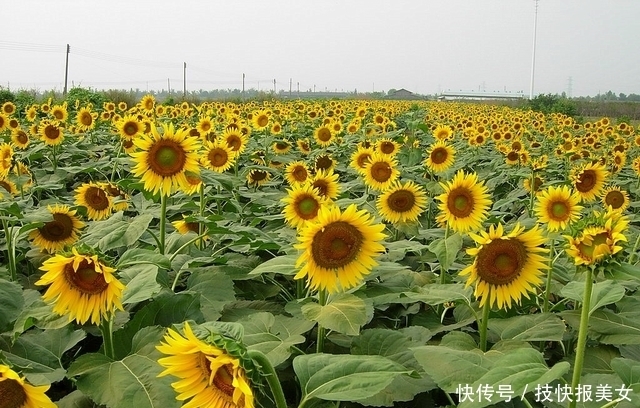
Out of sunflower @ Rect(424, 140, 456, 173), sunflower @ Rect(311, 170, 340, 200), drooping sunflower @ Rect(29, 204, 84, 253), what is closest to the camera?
drooping sunflower @ Rect(29, 204, 84, 253)

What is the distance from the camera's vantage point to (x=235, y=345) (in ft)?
4.25

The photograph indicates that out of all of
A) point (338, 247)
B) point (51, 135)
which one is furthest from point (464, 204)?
point (51, 135)

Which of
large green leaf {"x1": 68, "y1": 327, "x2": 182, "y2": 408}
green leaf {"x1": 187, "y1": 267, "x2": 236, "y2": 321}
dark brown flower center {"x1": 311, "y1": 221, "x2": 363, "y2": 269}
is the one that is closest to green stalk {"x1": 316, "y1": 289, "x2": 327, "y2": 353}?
dark brown flower center {"x1": 311, "y1": 221, "x2": 363, "y2": 269}

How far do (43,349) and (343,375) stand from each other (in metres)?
1.11

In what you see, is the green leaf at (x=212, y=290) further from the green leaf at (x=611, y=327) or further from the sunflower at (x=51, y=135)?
the sunflower at (x=51, y=135)

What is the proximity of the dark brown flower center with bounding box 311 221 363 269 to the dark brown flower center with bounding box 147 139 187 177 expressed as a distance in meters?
1.01

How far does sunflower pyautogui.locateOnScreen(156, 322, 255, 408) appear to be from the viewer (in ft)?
4.17

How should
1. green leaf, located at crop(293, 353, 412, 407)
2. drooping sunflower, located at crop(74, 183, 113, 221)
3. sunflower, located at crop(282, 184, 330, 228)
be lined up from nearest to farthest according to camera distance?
green leaf, located at crop(293, 353, 412, 407), sunflower, located at crop(282, 184, 330, 228), drooping sunflower, located at crop(74, 183, 113, 221)

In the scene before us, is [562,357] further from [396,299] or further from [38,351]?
[38,351]

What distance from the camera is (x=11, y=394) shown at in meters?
1.37

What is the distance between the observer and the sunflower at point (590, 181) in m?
4.12

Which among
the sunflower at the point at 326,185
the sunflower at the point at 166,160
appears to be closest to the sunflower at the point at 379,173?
the sunflower at the point at 326,185

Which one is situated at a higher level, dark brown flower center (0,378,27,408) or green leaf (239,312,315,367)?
dark brown flower center (0,378,27,408)

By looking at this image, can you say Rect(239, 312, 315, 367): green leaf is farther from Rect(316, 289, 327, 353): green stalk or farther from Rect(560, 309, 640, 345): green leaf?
Rect(560, 309, 640, 345): green leaf
